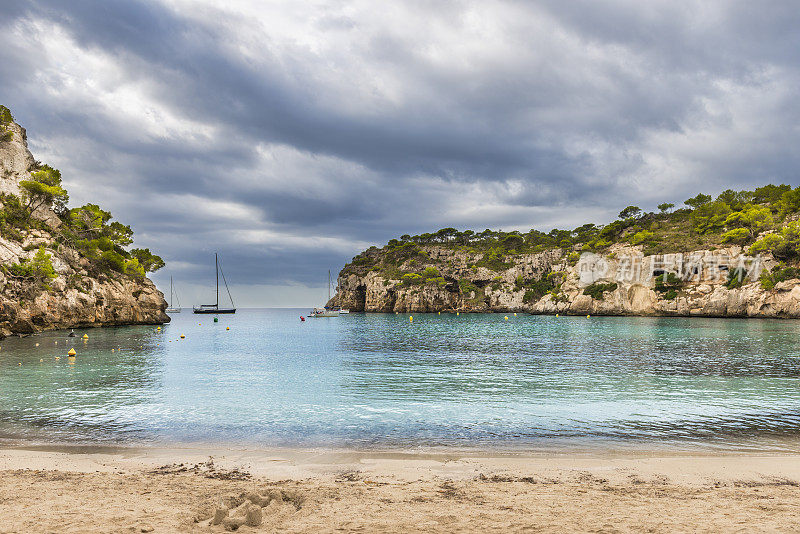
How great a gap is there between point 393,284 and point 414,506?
13045cm

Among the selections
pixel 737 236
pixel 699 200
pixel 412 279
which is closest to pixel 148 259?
pixel 412 279

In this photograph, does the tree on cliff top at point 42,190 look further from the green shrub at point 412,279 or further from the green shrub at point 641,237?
the green shrub at point 641,237

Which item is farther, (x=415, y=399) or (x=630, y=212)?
(x=630, y=212)

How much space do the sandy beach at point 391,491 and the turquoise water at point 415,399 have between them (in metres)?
1.53

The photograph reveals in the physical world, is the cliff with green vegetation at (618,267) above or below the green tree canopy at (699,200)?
below

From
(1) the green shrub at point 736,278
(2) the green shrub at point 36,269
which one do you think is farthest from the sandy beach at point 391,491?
(1) the green shrub at point 736,278

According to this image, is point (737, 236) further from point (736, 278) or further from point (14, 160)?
point (14, 160)

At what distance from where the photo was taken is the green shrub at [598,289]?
306 ft

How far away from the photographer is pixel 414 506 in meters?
5.84

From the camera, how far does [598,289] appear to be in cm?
9531

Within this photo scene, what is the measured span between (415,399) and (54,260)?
5569 centimetres

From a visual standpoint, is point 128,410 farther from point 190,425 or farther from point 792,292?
point 792,292

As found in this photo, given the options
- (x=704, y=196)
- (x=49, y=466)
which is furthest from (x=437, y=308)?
(x=49, y=466)

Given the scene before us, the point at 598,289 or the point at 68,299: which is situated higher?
the point at 68,299
